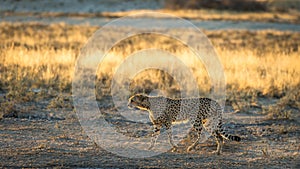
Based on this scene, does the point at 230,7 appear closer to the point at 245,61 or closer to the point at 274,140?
the point at 245,61

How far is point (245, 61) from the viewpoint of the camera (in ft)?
51.3

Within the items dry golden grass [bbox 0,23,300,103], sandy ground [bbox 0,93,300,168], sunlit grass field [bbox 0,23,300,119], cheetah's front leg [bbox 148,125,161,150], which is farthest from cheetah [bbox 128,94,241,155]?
→ dry golden grass [bbox 0,23,300,103]

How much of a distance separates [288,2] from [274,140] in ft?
200

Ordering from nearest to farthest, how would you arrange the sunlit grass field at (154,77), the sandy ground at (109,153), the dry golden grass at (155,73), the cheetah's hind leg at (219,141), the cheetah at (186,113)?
the sandy ground at (109,153) < the cheetah's hind leg at (219,141) < the cheetah at (186,113) < the sunlit grass field at (154,77) < the dry golden grass at (155,73)

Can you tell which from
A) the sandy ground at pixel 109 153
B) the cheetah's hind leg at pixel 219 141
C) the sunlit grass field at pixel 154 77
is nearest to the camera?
the sandy ground at pixel 109 153

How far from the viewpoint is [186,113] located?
791 centimetres

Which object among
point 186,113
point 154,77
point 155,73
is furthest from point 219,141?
point 155,73

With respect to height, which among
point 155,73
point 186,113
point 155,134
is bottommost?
point 155,134

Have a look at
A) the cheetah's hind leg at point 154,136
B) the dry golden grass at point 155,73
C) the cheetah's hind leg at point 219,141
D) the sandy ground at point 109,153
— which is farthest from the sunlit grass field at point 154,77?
the cheetah's hind leg at point 154,136

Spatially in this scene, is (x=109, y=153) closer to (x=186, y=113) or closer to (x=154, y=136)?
(x=154, y=136)

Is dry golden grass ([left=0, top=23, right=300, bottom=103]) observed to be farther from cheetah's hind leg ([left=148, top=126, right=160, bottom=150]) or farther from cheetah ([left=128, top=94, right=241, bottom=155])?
cheetah ([left=128, top=94, right=241, bottom=155])

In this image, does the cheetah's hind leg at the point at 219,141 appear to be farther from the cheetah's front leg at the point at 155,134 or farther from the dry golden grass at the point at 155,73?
the dry golden grass at the point at 155,73

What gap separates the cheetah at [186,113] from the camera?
25.4ft

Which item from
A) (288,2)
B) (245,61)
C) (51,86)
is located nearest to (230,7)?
(288,2)
